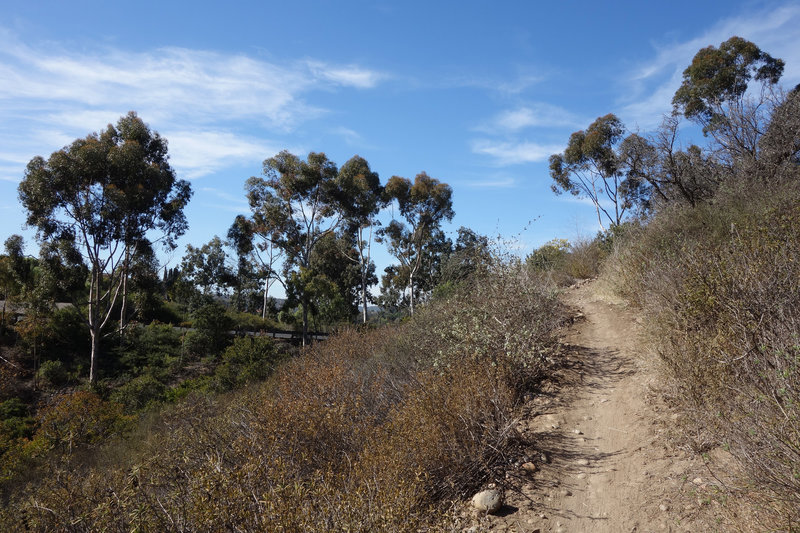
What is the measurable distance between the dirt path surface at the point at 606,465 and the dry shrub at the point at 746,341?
42 centimetres

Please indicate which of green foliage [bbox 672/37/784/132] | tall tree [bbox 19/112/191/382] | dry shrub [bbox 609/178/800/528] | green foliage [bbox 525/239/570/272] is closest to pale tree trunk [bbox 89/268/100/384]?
tall tree [bbox 19/112/191/382]

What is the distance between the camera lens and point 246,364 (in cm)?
1611

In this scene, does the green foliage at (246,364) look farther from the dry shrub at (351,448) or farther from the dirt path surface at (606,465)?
the dirt path surface at (606,465)

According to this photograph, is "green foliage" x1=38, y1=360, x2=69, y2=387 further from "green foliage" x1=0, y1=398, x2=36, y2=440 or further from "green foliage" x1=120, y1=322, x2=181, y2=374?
"green foliage" x1=0, y1=398, x2=36, y2=440

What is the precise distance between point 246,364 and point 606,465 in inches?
538

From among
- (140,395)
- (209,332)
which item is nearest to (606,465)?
(140,395)

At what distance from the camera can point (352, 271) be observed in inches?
1332

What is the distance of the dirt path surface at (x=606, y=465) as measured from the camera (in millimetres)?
3705

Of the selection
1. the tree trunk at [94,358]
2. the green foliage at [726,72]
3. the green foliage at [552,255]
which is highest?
the green foliage at [726,72]

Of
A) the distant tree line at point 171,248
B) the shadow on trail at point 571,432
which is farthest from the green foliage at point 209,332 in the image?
the shadow on trail at point 571,432

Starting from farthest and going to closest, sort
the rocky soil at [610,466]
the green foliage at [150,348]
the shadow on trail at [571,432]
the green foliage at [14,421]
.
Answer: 1. the green foliage at [150,348]
2. the green foliage at [14,421]
3. the shadow on trail at [571,432]
4. the rocky soil at [610,466]

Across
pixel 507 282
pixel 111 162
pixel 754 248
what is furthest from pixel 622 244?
pixel 111 162

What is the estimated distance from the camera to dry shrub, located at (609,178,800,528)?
2.98 m

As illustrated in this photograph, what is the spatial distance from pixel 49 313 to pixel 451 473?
2103 cm
